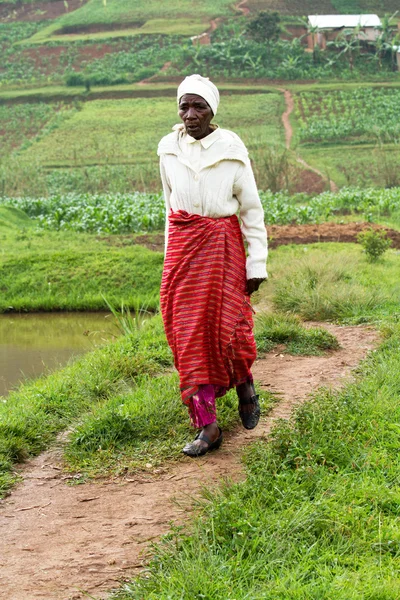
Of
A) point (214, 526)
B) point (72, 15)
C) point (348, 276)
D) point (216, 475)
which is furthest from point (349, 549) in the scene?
point (72, 15)

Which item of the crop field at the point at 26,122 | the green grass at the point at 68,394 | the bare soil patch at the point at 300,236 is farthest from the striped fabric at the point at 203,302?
the crop field at the point at 26,122

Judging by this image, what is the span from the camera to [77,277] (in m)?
12.9

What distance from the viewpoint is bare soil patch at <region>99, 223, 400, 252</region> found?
14.5 metres

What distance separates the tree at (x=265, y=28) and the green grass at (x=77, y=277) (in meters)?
42.4

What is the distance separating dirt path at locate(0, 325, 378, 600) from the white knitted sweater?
117cm

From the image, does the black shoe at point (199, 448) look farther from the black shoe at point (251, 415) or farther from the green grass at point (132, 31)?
the green grass at point (132, 31)

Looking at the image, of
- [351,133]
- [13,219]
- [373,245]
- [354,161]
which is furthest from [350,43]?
[373,245]

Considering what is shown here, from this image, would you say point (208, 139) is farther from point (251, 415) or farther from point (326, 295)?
point (326, 295)

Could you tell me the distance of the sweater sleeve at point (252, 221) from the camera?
4.80m

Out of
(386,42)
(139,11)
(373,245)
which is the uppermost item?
(139,11)

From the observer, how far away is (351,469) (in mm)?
4043

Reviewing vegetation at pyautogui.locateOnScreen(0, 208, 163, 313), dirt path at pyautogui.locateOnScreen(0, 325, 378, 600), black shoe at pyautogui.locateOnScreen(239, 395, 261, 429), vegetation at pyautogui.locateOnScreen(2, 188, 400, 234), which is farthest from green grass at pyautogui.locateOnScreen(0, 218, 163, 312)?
dirt path at pyautogui.locateOnScreen(0, 325, 378, 600)

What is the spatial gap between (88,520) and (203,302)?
4.35 feet

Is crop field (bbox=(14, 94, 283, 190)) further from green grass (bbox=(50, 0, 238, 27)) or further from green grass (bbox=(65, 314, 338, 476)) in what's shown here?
green grass (bbox=(65, 314, 338, 476))
